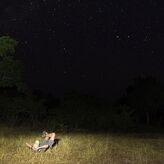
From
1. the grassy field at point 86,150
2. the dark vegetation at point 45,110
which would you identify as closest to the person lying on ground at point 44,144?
the grassy field at point 86,150

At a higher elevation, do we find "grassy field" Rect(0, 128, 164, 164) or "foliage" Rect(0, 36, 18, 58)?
"foliage" Rect(0, 36, 18, 58)

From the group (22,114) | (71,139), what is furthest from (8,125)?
(71,139)

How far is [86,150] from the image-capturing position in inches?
917

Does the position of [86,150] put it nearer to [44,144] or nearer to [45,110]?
[44,144]

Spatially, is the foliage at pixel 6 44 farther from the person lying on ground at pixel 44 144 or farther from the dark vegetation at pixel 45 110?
the person lying on ground at pixel 44 144

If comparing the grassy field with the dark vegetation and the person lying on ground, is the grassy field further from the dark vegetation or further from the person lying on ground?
the dark vegetation

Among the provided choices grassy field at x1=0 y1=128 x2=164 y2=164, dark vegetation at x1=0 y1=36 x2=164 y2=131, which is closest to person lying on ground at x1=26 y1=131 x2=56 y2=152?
grassy field at x1=0 y1=128 x2=164 y2=164

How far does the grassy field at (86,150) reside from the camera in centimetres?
2141

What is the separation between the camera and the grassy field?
21.4 m

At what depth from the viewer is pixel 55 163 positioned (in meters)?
20.8

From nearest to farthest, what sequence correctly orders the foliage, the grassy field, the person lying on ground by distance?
the grassy field, the person lying on ground, the foliage

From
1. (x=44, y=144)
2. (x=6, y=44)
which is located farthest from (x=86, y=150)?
(x=6, y=44)

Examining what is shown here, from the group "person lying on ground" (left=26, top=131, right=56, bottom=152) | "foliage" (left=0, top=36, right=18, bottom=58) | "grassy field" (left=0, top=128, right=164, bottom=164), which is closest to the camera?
"grassy field" (left=0, top=128, right=164, bottom=164)

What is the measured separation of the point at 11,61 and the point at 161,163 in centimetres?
1336
